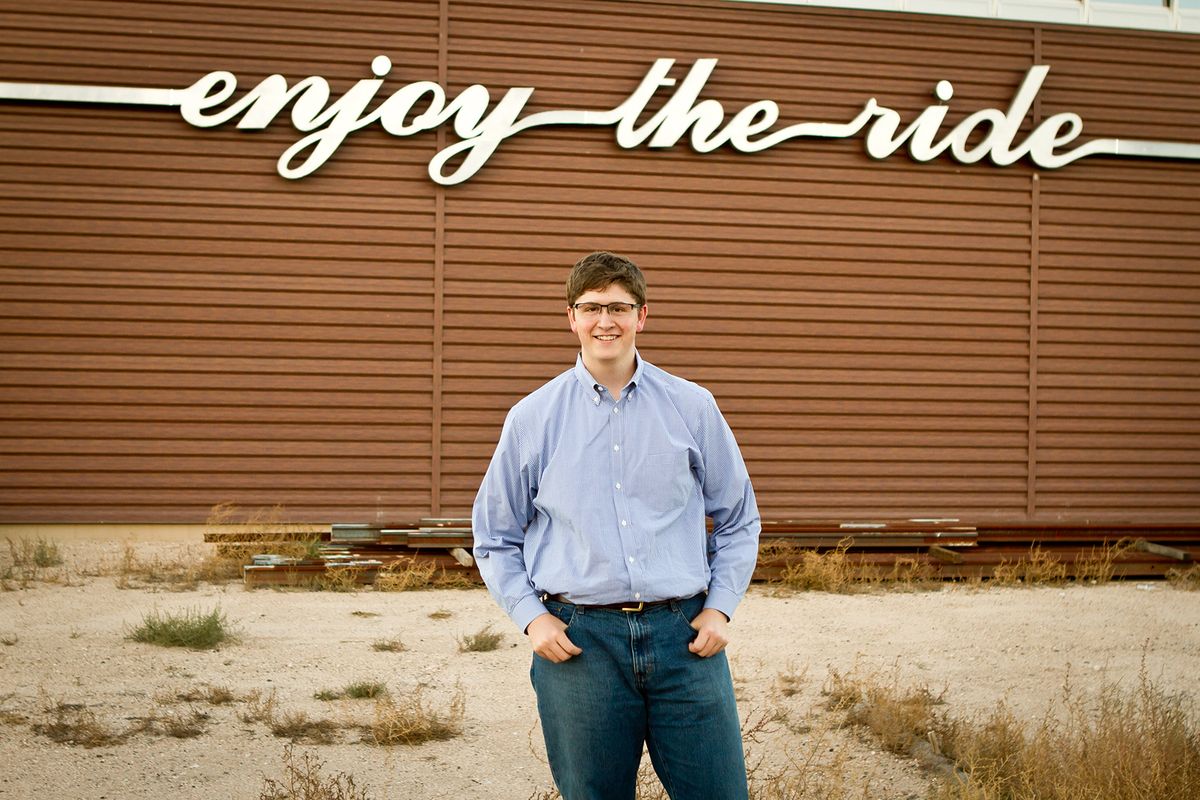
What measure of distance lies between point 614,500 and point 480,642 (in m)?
4.54

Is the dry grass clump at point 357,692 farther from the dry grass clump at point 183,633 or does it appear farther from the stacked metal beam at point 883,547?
the stacked metal beam at point 883,547

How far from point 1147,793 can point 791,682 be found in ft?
8.13

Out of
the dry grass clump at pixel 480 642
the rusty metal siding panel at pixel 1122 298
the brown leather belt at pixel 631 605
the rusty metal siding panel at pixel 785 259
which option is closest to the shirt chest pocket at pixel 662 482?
the brown leather belt at pixel 631 605

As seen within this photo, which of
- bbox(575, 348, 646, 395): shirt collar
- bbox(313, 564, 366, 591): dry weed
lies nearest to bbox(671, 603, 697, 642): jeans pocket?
bbox(575, 348, 646, 395): shirt collar

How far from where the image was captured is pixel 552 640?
286cm

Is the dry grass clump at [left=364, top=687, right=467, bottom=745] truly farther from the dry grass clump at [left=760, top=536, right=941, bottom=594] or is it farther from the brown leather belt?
the dry grass clump at [left=760, top=536, right=941, bottom=594]

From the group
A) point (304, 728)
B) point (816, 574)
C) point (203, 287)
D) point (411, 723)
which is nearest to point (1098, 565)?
point (816, 574)

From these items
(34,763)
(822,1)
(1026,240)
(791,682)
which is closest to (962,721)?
(791,682)

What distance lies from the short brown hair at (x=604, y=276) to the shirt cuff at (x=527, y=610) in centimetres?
81

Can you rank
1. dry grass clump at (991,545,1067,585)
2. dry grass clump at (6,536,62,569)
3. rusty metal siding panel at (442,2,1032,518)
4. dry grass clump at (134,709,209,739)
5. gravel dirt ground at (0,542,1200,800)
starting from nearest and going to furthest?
gravel dirt ground at (0,542,1200,800)
dry grass clump at (134,709,209,739)
dry grass clump at (6,536,62,569)
dry grass clump at (991,545,1067,585)
rusty metal siding panel at (442,2,1032,518)

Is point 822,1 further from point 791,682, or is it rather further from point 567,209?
point 791,682

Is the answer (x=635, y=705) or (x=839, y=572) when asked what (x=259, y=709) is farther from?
(x=839, y=572)

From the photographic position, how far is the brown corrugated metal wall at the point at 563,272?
35.0 feet

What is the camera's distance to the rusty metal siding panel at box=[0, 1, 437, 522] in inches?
417
